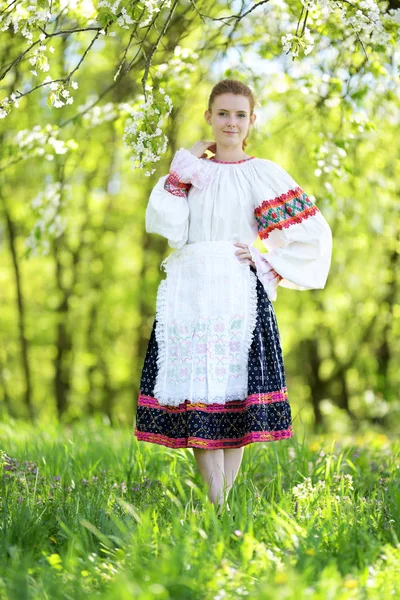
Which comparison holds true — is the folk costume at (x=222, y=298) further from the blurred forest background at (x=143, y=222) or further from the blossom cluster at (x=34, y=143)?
the blossom cluster at (x=34, y=143)

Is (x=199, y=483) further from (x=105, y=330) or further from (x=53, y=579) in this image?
(x=105, y=330)

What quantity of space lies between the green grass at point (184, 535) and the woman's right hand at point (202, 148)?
1432mm

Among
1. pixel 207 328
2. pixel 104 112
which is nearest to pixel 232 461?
pixel 207 328

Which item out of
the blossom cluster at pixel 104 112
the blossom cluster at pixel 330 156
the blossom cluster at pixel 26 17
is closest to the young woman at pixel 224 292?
the blossom cluster at pixel 26 17

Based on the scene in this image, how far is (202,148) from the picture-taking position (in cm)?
361

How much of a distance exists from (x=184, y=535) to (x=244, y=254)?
50.3 inches

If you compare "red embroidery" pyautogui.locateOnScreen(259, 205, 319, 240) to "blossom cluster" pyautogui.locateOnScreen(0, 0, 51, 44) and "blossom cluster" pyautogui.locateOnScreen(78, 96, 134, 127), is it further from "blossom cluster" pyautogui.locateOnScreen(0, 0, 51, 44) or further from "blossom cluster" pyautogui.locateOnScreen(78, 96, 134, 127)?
"blossom cluster" pyautogui.locateOnScreen(78, 96, 134, 127)

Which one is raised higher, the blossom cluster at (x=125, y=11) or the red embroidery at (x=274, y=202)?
the blossom cluster at (x=125, y=11)

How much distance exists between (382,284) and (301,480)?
24.1 feet

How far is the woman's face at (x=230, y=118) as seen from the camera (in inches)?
138

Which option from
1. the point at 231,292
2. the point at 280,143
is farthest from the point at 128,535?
the point at 280,143

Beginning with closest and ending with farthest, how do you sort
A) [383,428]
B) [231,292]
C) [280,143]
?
[231,292], [280,143], [383,428]

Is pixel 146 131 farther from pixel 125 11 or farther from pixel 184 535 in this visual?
pixel 184 535

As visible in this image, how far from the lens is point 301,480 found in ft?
13.1
